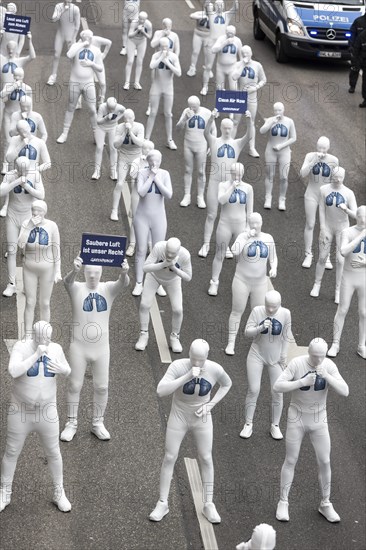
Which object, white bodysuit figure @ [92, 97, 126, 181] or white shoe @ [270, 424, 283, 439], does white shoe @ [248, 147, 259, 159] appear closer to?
white bodysuit figure @ [92, 97, 126, 181]

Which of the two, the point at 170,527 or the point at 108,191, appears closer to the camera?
the point at 170,527

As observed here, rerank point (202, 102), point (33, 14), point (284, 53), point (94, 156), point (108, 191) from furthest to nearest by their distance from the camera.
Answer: point (33, 14) → point (284, 53) → point (202, 102) → point (94, 156) → point (108, 191)

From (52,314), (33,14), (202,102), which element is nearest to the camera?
(52,314)

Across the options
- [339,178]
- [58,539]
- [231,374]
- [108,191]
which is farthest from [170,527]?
[108,191]

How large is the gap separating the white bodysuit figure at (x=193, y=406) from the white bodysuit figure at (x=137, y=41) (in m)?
14.1

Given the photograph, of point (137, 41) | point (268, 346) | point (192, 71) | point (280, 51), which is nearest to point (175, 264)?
point (268, 346)

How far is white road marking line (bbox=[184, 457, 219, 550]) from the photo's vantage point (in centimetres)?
1404

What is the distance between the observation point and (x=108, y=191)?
23219mm

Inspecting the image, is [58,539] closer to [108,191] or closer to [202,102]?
[108,191]

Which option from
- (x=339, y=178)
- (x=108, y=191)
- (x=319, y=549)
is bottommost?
(x=319, y=549)

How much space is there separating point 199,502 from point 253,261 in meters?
3.91

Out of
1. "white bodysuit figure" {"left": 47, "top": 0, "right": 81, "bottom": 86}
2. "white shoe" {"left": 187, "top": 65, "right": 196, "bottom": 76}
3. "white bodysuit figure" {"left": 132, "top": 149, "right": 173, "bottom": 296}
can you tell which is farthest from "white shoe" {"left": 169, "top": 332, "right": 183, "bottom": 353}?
"white shoe" {"left": 187, "top": 65, "right": 196, "bottom": 76}

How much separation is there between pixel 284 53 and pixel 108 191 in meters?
8.97

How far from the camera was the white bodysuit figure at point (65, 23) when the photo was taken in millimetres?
26625
